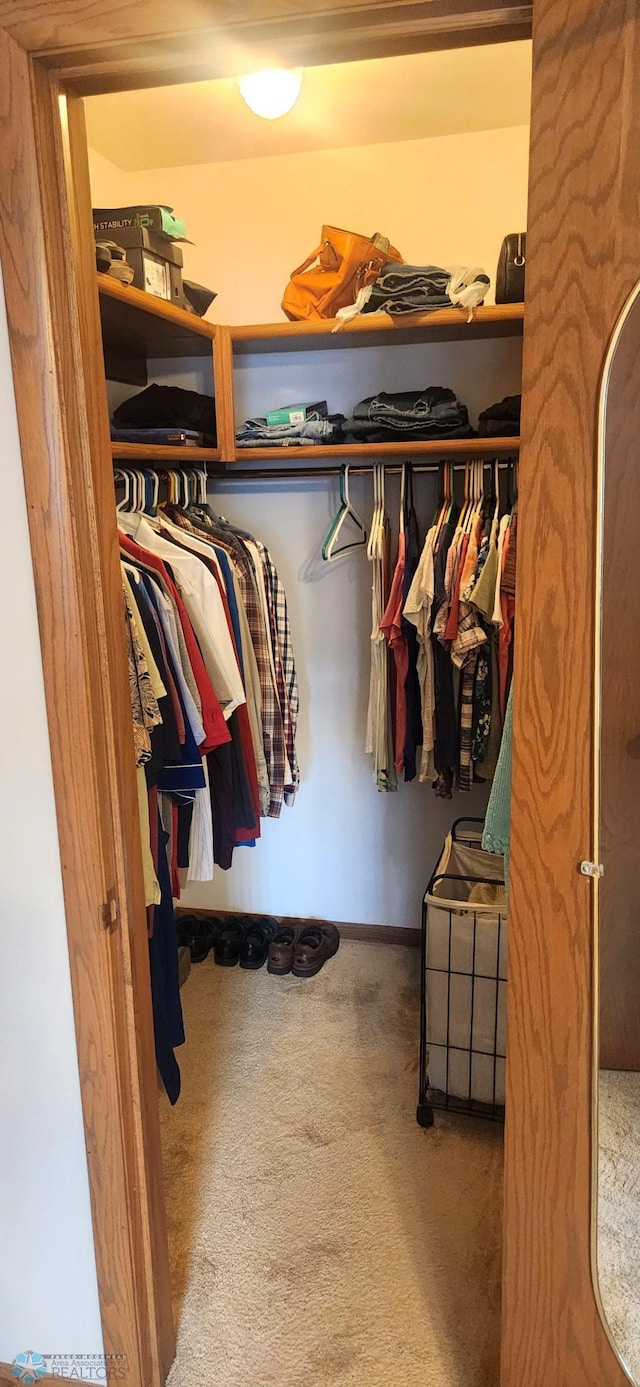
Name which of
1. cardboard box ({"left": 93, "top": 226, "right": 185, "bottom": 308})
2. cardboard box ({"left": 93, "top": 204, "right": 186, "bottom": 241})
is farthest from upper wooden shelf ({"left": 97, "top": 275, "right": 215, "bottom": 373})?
cardboard box ({"left": 93, "top": 204, "right": 186, "bottom": 241})

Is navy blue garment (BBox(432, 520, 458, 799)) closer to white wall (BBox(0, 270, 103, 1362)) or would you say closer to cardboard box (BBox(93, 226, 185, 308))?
cardboard box (BBox(93, 226, 185, 308))

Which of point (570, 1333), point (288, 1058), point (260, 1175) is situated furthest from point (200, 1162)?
point (570, 1333)

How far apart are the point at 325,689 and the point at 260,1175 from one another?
4.79 feet

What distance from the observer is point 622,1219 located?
3.94ft

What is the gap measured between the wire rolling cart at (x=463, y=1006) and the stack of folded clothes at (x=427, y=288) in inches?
57.9

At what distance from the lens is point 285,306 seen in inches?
90.3

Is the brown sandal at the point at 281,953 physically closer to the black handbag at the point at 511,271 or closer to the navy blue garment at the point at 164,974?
the navy blue garment at the point at 164,974

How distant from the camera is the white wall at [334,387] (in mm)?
2379

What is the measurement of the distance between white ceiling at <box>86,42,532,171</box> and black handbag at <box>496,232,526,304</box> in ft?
1.20

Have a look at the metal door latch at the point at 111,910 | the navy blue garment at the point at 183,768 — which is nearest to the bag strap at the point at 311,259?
the navy blue garment at the point at 183,768

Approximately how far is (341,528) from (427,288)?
2.51 feet

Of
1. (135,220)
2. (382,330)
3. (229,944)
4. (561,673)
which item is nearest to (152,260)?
(135,220)

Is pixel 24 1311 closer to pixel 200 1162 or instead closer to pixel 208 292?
pixel 200 1162

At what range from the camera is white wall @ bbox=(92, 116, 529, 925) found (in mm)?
2379
